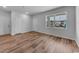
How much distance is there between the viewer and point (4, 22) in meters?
6.20

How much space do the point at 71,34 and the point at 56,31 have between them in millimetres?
1281

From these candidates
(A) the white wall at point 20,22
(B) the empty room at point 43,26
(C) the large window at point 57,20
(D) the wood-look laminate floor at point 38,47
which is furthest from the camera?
(A) the white wall at point 20,22

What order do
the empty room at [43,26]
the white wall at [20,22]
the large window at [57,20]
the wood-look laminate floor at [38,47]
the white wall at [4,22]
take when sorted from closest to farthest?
the wood-look laminate floor at [38,47]
the empty room at [43,26]
the large window at [57,20]
the white wall at [4,22]
the white wall at [20,22]

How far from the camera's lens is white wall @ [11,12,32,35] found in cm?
609

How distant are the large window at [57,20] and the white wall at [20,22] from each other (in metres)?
2.77

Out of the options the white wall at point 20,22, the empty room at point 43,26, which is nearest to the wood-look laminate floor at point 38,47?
the empty room at point 43,26

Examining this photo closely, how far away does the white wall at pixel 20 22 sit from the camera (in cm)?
609

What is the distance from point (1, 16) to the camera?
19.2 ft

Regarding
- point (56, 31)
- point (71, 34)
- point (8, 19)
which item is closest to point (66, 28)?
point (71, 34)

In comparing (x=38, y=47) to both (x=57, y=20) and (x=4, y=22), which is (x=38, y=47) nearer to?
(x=57, y=20)

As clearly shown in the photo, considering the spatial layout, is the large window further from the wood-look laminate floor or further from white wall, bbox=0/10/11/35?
white wall, bbox=0/10/11/35

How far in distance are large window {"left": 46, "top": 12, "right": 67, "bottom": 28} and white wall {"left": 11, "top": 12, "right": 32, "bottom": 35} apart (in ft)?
9.10

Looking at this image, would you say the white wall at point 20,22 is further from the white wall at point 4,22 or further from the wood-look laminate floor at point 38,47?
the wood-look laminate floor at point 38,47
